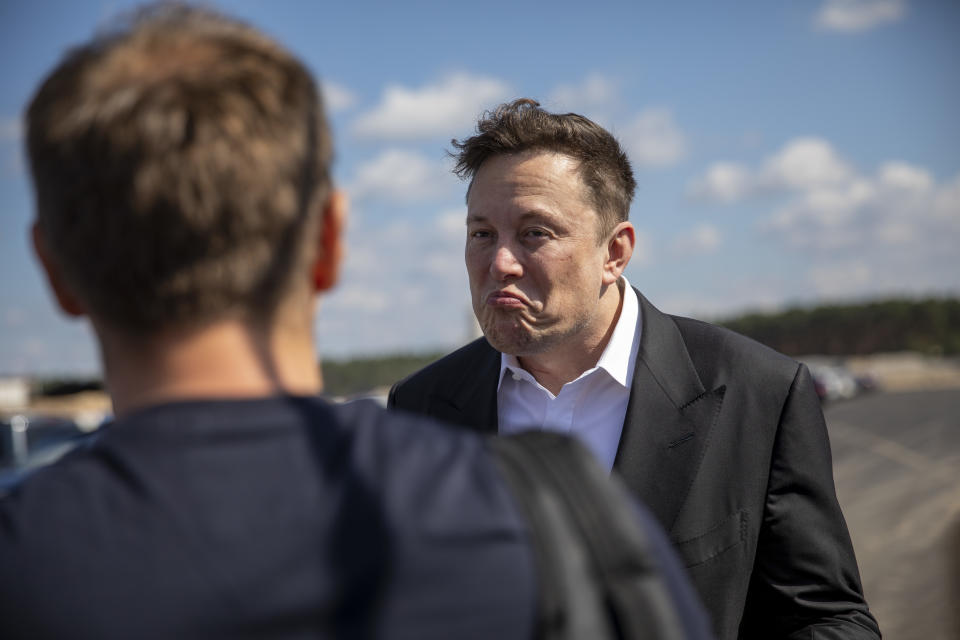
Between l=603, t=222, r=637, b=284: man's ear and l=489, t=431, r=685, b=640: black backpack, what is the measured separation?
2.12m

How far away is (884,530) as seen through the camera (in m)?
13.8

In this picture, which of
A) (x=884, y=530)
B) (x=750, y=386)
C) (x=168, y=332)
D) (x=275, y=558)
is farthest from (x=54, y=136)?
(x=884, y=530)

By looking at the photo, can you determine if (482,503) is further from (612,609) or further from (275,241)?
(275,241)

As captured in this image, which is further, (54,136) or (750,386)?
(750,386)

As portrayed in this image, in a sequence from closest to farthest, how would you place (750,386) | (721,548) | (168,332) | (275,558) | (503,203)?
(275,558), (168,332), (721,548), (750,386), (503,203)

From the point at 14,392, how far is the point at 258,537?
211 ft

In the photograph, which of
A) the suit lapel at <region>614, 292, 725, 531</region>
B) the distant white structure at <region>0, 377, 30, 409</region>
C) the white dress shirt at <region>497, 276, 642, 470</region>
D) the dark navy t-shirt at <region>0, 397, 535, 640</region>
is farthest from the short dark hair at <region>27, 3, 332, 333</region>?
the distant white structure at <region>0, 377, 30, 409</region>

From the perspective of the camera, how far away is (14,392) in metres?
58.7

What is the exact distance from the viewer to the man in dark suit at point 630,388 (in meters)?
2.71

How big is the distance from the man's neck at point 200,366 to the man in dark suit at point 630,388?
149 centimetres

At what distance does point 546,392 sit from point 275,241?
2.16 m

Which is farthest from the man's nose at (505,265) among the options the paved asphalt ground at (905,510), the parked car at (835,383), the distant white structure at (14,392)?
the distant white structure at (14,392)

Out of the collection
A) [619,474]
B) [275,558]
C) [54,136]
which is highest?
[54,136]

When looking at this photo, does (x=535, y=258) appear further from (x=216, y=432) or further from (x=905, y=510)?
(x=905, y=510)
